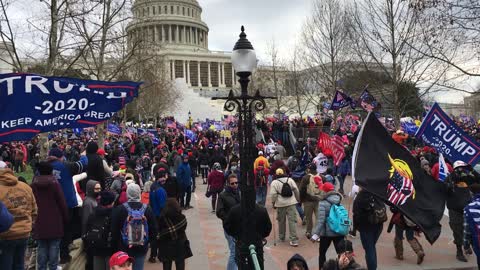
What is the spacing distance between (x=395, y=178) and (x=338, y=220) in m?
1.28

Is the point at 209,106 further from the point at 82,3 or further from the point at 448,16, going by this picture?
the point at 448,16

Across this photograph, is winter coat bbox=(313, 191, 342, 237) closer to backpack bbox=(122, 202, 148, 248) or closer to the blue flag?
backpack bbox=(122, 202, 148, 248)

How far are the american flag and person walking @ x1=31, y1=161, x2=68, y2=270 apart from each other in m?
4.33

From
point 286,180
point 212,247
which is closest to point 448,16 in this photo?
point 286,180

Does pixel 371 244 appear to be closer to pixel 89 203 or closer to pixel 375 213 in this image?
pixel 375 213

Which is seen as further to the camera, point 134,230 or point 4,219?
point 134,230

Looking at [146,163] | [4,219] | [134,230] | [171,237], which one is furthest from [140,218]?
[146,163]

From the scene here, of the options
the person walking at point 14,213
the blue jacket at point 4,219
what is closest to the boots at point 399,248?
the person walking at point 14,213

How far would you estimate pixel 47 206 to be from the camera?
6004mm

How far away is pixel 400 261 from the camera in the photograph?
813 centimetres

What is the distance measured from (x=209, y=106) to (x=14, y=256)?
63.1 metres

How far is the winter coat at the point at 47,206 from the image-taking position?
596 cm

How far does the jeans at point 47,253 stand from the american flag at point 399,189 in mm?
4468

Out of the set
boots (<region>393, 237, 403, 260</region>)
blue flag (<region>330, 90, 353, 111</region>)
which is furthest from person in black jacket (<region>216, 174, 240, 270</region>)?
blue flag (<region>330, 90, 353, 111</region>)
